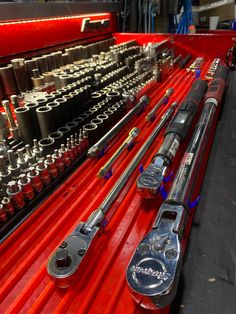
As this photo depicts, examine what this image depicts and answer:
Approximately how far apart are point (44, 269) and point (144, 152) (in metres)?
0.58

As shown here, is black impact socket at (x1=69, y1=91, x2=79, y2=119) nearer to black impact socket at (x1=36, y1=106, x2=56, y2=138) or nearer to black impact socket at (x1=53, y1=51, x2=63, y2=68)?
black impact socket at (x1=36, y1=106, x2=56, y2=138)

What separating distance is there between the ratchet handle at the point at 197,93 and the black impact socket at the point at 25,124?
799mm

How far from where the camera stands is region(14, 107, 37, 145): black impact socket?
1020 millimetres

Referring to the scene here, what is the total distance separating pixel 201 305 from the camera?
0.80 m

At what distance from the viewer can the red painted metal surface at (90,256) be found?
0.56m

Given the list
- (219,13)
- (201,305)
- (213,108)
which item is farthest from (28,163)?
(219,13)

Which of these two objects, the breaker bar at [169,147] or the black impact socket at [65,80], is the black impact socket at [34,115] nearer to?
the black impact socket at [65,80]

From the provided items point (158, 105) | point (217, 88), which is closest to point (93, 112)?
point (158, 105)

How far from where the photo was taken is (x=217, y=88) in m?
1.54

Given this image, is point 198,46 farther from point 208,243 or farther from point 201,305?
point 201,305

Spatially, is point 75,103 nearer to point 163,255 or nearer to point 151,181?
point 151,181

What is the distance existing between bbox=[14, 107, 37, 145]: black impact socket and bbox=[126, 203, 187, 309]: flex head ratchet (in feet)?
2.21

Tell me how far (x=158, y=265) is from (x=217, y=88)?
4.26 ft

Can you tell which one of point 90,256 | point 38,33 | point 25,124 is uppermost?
point 38,33
